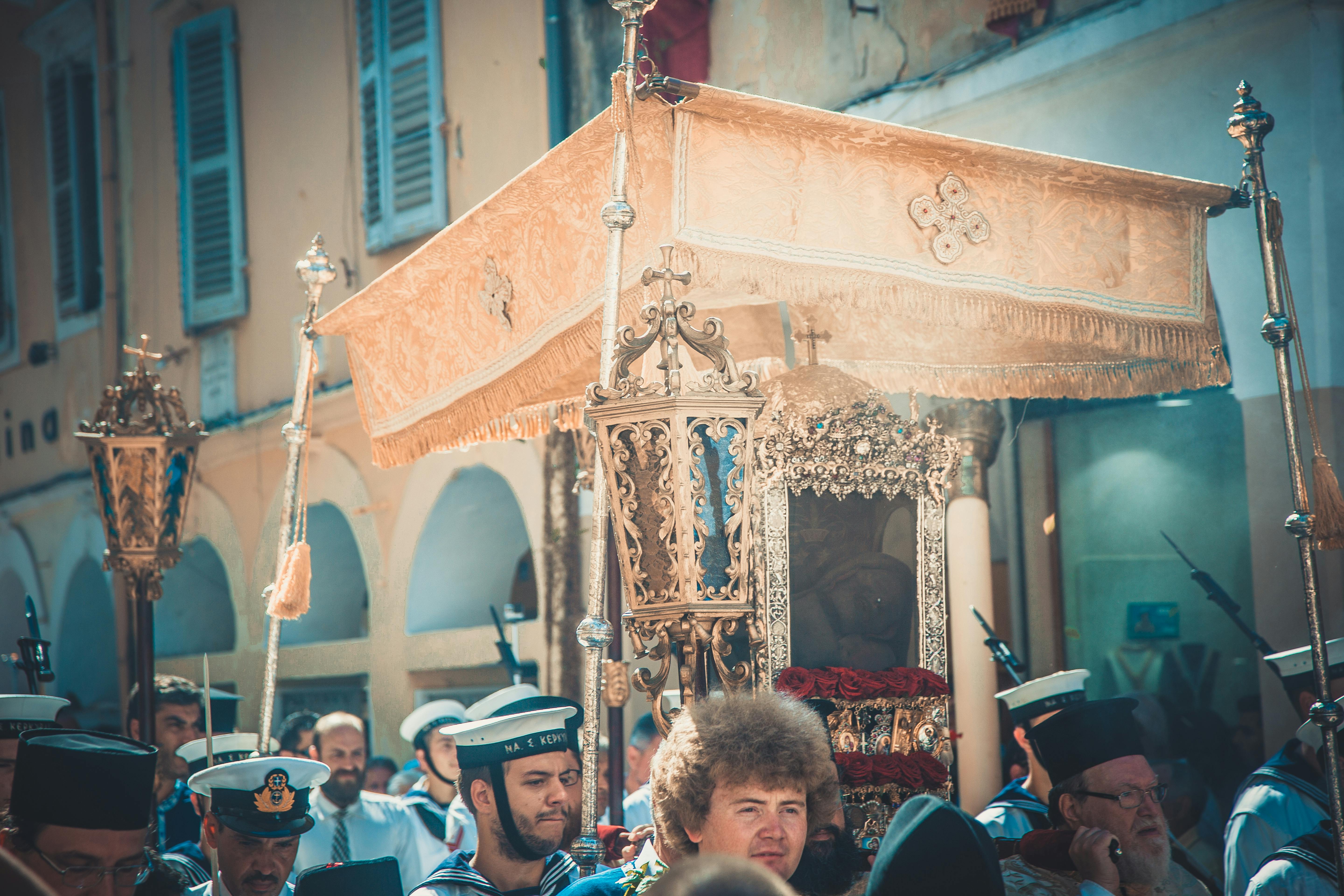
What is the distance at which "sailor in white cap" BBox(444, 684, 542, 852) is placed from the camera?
4.46m

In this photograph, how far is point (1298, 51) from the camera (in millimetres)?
5523

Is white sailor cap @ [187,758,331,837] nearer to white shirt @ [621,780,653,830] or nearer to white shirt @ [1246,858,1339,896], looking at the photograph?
white shirt @ [621,780,653,830]

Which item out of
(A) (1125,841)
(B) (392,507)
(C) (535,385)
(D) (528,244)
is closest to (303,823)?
(C) (535,385)

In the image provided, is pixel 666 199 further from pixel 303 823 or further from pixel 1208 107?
pixel 1208 107

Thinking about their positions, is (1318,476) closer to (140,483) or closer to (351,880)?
(351,880)

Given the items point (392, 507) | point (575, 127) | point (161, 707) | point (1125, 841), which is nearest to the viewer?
point (1125, 841)

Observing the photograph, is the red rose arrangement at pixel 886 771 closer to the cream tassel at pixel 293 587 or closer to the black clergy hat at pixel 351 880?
the black clergy hat at pixel 351 880

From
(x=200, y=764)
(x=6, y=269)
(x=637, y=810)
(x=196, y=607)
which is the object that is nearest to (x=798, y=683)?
(x=637, y=810)

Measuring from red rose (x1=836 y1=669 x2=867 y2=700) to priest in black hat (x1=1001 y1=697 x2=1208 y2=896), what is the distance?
532 mm

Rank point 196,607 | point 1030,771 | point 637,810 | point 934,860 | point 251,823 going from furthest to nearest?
point 196,607
point 637,810
point 1030,771
point 251,823
point 934,860

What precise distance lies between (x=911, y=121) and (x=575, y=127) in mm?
2661

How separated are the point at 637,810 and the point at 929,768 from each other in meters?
2.40

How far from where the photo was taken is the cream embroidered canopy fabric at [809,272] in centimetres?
377

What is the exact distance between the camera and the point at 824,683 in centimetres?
407
